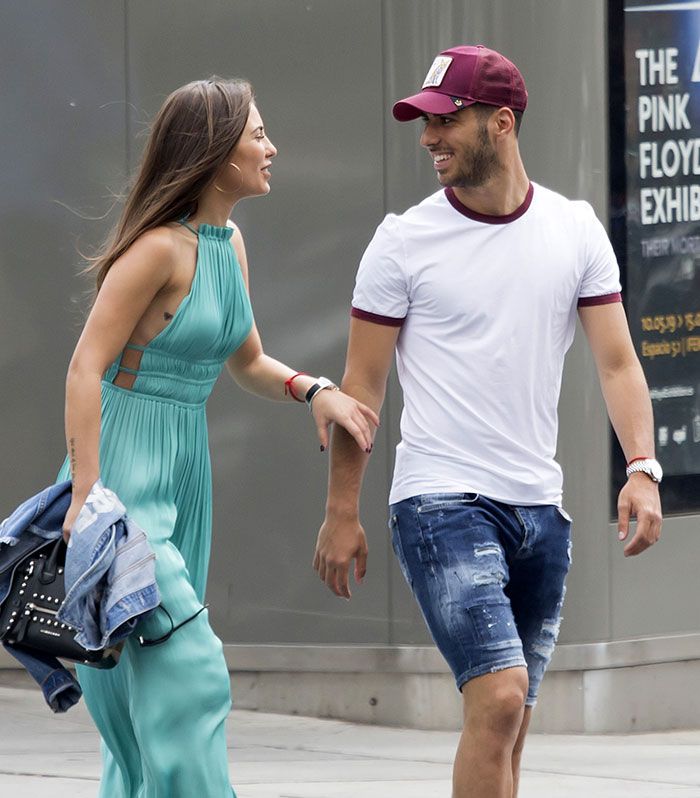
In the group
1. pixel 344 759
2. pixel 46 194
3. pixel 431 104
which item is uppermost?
pixel 431 104

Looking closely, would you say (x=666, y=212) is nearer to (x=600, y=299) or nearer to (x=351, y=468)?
(x=600, y=299)

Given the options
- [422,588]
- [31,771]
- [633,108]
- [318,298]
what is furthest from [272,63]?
[422,588]

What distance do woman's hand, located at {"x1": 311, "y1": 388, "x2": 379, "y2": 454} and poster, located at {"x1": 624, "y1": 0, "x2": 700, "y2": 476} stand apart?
298cm

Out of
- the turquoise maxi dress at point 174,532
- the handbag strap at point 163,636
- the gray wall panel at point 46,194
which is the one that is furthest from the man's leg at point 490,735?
the gray wall panel at point 46,194

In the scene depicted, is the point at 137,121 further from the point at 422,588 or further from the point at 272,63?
the point at 422,588

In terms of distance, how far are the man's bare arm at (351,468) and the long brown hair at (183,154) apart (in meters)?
0.49

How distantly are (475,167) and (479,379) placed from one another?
50cm

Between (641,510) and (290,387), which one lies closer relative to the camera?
(641,510)

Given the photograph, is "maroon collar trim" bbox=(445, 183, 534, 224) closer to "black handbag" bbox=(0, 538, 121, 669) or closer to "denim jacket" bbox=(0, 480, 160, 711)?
"denim jacket" bbox=(0, 480, 160, 711)

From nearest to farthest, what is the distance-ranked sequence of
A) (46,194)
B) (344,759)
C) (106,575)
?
1. (106,575)
2. (344,759)
3. (46,194)

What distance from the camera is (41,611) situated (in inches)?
156

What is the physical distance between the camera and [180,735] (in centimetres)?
398

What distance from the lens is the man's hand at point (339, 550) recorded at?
4203 mm

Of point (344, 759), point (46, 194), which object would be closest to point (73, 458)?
point (344, 759)
